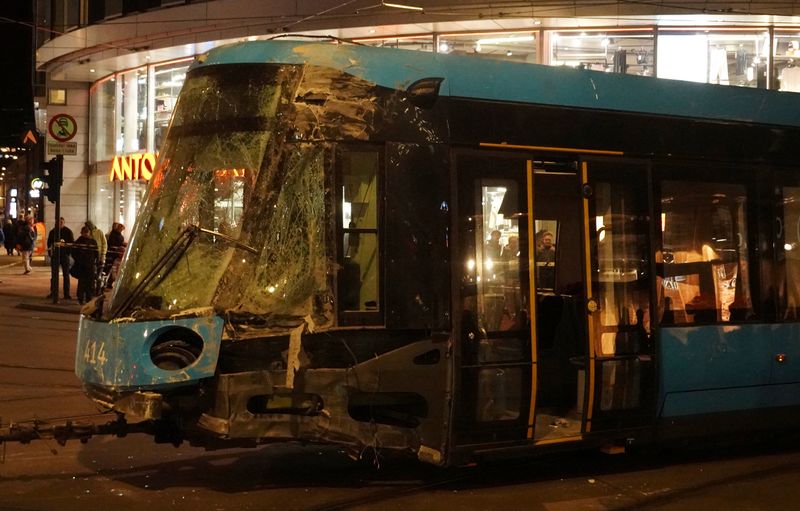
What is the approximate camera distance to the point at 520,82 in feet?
22.6

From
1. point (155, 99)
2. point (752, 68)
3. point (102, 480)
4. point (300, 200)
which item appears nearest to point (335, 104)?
point (300, 200)

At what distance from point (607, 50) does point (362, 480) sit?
15890mm

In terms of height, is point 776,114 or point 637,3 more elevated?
point 637,3

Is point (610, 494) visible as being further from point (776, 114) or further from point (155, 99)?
point (155, 99)

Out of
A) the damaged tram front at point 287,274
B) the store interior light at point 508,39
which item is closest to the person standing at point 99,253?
the store interior light at point 508,39

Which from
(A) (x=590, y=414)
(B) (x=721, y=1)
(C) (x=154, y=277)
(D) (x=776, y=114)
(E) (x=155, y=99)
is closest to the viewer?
(C) (x=154, y=277)

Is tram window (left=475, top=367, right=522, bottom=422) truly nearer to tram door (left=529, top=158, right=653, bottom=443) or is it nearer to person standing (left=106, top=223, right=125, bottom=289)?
tram door (left=529, top=158, right=653, bottom=443)

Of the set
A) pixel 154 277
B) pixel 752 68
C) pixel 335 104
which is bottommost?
pixel 154 277

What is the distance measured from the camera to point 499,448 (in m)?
6.61

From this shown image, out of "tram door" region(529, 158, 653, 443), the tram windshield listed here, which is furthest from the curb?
"tram door" region(529, 158, 653, 443)

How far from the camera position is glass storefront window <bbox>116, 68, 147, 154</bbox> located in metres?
29.7

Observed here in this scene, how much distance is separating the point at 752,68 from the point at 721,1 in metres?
1.92

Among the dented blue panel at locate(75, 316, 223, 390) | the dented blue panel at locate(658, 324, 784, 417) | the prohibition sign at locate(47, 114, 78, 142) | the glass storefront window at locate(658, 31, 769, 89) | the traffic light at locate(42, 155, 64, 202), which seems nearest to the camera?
the dented blue panel at locate(75, 316, 223, 390)

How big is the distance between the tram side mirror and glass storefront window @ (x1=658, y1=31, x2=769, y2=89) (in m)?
15.1
